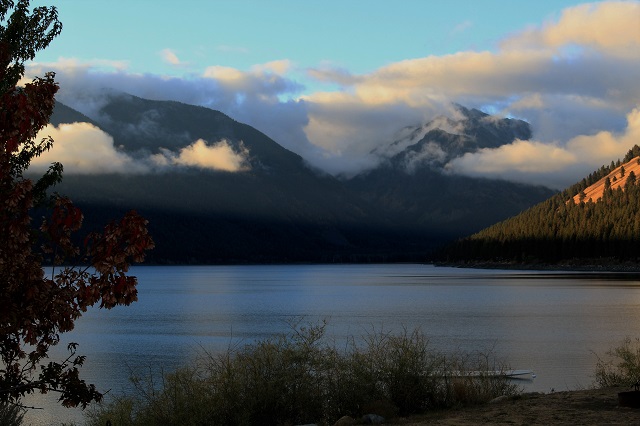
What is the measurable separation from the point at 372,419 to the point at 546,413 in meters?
4.57

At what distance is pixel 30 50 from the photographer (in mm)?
18953

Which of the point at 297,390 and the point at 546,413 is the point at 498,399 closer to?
the point at 546,413

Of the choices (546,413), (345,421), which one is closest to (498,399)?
(546,413)

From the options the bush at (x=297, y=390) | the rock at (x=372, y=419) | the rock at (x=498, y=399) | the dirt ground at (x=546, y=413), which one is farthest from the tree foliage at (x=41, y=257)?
the rock at (x=498, y=399)

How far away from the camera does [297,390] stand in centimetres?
2166

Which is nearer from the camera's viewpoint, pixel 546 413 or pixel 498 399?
pixel 546 413

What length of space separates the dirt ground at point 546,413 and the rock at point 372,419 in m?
0.64

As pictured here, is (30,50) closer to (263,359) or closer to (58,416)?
(263,359)

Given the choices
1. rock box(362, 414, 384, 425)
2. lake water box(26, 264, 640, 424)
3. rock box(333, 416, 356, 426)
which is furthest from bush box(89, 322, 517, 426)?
lake water box(26, 264, 640, 424)

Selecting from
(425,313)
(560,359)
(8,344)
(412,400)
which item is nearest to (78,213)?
(8,344)

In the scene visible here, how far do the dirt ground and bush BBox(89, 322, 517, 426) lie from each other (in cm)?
115

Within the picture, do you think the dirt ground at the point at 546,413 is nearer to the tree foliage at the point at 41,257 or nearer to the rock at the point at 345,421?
the rock at the point at 345,421

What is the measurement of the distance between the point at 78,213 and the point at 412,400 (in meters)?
13.1

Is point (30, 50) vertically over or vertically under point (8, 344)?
over
